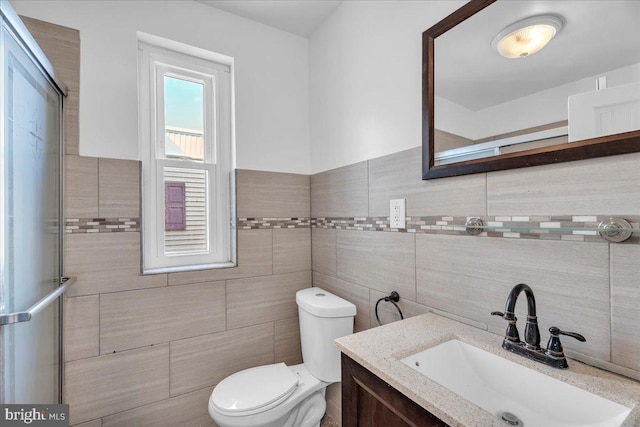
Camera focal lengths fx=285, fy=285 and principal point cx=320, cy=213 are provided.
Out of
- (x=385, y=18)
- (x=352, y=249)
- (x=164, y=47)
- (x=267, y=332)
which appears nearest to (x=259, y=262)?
(x=267, y=332)

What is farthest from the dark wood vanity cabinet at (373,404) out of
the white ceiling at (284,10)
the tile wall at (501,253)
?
the white ceiling at (284,10)

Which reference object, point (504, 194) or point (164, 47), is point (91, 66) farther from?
point (504, 194)

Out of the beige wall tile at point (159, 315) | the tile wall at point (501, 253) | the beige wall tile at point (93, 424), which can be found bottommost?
the beige wall tile at point (93, 424)

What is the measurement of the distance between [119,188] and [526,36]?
1834 mm

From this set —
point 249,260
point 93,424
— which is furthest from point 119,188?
point 93,424

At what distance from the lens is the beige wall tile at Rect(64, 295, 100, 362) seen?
134cm

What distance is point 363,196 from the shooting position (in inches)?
61.3

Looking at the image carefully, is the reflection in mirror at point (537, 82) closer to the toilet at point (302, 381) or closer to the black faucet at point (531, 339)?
the black faucet at point (531, 339)

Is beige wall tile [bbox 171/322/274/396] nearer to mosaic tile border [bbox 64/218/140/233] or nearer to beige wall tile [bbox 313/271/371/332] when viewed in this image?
beige wall tile [bbox 313/271/371/332]

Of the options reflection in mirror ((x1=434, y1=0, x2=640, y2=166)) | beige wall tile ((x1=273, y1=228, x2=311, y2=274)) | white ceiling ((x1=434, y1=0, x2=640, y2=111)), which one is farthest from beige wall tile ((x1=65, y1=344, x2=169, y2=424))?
white ceiling ((x1=434, y1=0, x2=640, y2=111))

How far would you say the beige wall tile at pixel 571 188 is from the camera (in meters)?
0.72

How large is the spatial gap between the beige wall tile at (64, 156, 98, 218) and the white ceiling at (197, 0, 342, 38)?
3.77 feet

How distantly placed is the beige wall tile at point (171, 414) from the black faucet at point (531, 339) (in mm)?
1591

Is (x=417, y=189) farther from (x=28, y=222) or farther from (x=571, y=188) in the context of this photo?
(x=28, y=222)
